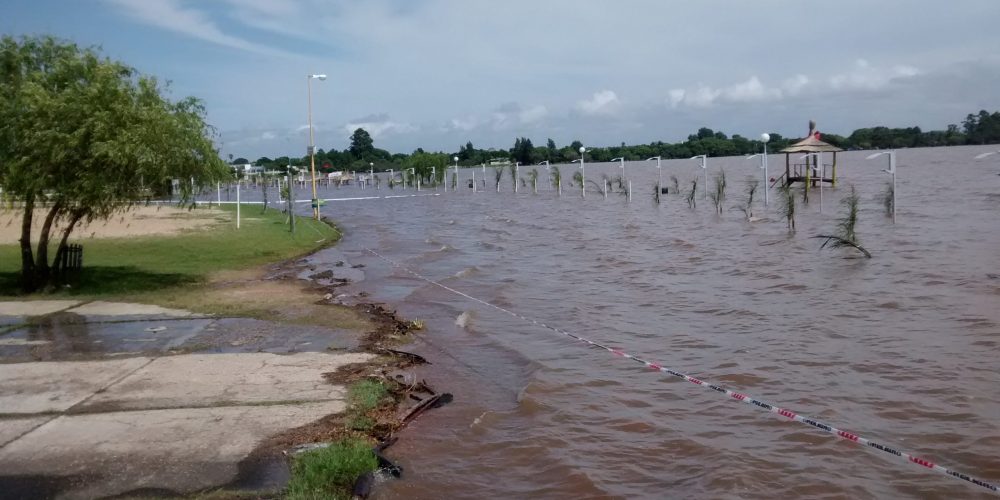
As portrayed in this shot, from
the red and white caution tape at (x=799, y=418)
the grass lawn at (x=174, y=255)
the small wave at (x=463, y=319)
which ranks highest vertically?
the grass lawn at (x=174, y=255)

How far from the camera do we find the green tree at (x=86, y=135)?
1171 centimetres

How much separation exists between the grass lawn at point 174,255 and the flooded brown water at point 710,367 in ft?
10.3

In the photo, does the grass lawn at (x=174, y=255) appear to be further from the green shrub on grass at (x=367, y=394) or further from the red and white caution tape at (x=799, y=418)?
the red and white caution tape at (x=799, y=418)

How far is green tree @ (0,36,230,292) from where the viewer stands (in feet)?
38.4

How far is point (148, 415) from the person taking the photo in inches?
262

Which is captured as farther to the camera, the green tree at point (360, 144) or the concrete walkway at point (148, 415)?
the green tree at point (360, 144)

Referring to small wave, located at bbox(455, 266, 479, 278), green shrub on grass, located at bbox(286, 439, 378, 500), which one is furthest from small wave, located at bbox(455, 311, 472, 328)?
green shrub on grass, located at bbox(286, 439, 378, 500)

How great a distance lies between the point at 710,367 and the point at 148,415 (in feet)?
19.6

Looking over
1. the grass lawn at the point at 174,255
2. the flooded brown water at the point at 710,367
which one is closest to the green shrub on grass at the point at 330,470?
the flooded brown water at the point at 710,367

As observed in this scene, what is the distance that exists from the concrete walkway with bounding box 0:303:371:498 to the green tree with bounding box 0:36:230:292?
4310 millimetres

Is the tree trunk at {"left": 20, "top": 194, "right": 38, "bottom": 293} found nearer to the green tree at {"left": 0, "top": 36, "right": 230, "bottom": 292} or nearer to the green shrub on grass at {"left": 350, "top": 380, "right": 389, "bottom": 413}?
the green tree at {"left": 0, "top": 36, "right": 230, "bottom": 292}

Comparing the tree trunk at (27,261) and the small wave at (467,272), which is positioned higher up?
the tree trunk at (27,261)

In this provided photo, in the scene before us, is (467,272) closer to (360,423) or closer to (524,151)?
(360,423)

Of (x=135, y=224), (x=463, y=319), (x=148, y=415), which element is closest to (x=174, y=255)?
(x=463, y=319)
